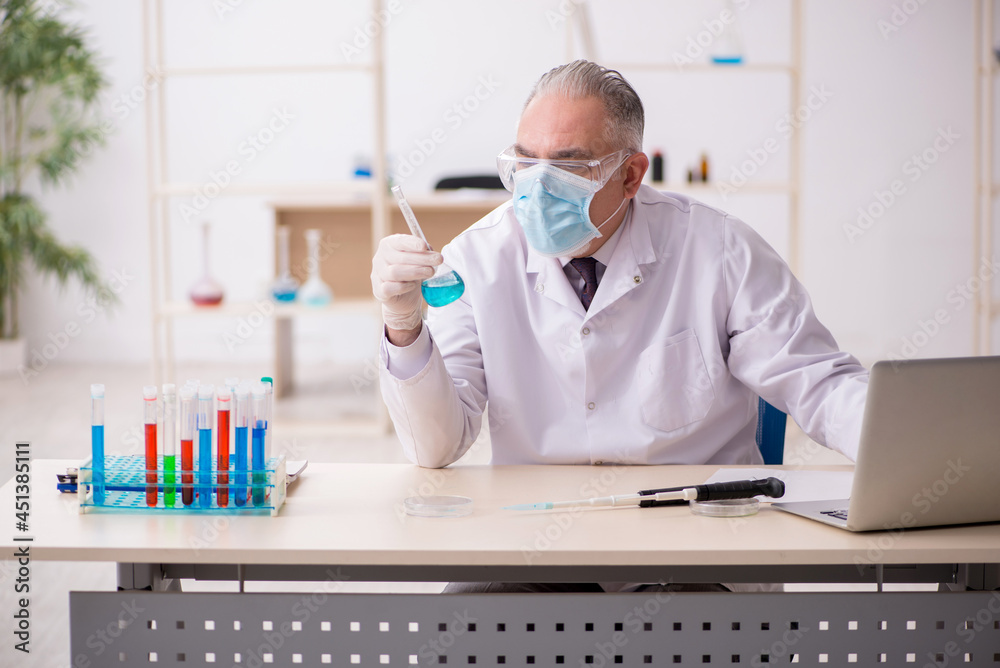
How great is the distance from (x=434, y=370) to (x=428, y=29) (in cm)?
473

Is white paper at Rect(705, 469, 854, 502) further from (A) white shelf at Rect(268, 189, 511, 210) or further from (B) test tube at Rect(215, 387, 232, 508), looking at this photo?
(A) white shelf at Rect(268, 189, 511, 210)

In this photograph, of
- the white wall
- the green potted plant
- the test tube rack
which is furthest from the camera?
the white wall

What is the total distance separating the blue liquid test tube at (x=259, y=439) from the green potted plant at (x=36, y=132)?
14.6ft

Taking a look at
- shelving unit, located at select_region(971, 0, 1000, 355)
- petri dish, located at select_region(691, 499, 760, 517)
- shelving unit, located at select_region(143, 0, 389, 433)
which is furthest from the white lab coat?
shelving unit, located at select_region(971, 0, 1000, 355)

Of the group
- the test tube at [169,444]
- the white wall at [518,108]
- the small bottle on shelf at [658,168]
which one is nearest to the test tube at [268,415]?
the test tube at [169,444]

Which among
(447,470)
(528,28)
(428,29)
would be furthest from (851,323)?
(447,470)

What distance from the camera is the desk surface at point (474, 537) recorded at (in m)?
1.02

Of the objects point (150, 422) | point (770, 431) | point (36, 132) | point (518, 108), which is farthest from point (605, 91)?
point (36, 132)

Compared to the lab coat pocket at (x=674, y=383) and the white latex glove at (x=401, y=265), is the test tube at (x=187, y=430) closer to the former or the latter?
the white latex glove at (x=401, y=265)

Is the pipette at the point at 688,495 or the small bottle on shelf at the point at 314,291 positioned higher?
the small bottle on shelf at the point at 314,291

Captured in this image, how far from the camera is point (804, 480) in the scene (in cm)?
132

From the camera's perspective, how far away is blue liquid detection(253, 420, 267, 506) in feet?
3.78

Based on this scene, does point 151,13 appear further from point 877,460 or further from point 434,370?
point 877,460

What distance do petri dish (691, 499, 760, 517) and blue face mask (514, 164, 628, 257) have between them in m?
0.52
